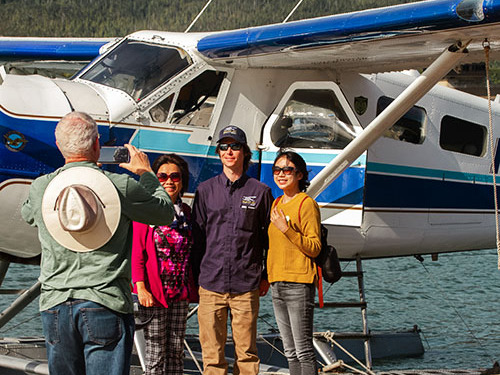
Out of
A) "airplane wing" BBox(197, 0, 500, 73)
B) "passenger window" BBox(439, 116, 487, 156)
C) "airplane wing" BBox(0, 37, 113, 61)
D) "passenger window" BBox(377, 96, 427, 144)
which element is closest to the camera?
"airplane wing" BBox(197, 0, 500, 73)

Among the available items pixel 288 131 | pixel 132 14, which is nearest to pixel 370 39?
pixel 288 131

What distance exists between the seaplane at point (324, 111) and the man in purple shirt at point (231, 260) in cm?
126

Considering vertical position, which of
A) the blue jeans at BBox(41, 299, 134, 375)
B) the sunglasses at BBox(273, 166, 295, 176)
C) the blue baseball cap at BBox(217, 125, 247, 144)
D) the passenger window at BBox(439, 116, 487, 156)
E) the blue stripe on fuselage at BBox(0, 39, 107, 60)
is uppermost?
the blue stripe on fuselage at BBox(0, 39, 107, 60)

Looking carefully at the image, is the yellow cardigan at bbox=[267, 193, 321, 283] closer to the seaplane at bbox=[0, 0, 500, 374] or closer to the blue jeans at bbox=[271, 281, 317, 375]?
the blue jeans at bbox=[271, 281, 317, 375]

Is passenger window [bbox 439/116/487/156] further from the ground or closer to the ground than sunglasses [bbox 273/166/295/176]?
further from the ground

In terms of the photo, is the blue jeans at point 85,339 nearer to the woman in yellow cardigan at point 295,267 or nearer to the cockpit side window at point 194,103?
the woman in yellow cardigan at point 295,267

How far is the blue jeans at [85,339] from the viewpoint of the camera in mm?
3350

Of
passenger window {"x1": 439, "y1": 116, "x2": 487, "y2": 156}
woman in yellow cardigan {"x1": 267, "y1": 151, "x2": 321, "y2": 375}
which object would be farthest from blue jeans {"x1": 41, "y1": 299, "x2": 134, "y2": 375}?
passenger window {"x1": 439, "y1": 116, "x2": 487, "y2": 156}

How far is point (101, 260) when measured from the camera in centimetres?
342

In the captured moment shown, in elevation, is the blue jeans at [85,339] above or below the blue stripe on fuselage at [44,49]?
below

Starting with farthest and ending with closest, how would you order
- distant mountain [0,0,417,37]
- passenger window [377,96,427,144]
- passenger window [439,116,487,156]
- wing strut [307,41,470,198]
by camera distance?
distant mountain [0,0,417,37] < passenger window [439,116,487,156] < passenger window [377,96,427,144] < wing strut [307,41,470,198]

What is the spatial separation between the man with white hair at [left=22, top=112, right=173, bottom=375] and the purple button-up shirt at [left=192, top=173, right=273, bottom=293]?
4.28ft

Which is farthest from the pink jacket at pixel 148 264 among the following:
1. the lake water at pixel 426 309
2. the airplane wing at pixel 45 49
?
the airplane wing at pixel 45 49

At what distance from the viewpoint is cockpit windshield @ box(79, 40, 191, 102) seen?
620 centimetres
